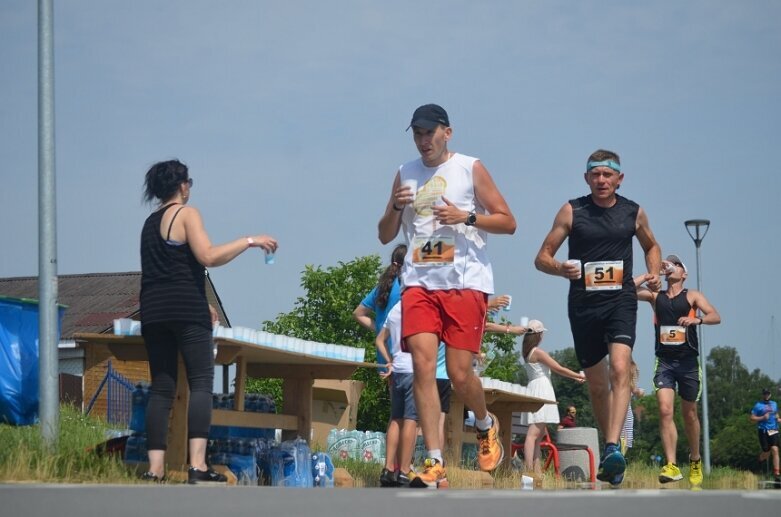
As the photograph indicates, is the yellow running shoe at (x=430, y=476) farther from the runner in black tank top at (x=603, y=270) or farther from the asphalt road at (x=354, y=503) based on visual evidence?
the asphalt road at (x=354, y=503)

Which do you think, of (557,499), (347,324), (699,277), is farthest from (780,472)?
(557,499)

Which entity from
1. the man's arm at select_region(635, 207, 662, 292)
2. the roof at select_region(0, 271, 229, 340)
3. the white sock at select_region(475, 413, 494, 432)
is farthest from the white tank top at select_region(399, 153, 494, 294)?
the roof at select_region(0, 271, 229, 340)

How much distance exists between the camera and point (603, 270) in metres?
9.11

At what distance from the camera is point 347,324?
3541cm

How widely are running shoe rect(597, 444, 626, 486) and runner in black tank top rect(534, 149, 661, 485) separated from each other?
13 cm

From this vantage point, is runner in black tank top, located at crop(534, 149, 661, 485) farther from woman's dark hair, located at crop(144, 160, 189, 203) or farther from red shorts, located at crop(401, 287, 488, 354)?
woman's dark hair, located at crop(144, 160, 189, 203)

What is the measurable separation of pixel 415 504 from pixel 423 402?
10.3 feet

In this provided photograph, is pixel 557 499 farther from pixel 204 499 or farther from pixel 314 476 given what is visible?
pixel 314 476

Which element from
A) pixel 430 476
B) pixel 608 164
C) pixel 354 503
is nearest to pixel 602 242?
pixel 608 164

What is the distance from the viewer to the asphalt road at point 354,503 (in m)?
4.45

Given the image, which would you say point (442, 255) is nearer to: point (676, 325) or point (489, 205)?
point (489, 205)

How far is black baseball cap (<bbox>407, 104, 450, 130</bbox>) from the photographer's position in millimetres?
8219

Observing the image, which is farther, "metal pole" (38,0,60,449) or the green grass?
"metal pole" (38,0,60,449)

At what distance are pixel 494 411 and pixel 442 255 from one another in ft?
24.6
